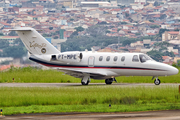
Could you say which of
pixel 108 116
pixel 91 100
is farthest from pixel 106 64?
pixel 108 116

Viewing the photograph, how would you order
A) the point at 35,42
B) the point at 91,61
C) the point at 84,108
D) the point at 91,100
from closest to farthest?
the point at 84,108 → the point at 91,100 → the point at 91,61 → the point at 35,42

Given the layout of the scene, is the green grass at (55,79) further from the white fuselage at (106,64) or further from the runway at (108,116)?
the runway at (108,116)

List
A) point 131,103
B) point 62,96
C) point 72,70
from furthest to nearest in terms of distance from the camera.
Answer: point 72,70
point 62,96
point 131,103

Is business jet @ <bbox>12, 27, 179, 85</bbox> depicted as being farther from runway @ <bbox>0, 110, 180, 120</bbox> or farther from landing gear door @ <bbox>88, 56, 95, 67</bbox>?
runway @ <bbox>0, 110, 180, 120</bbox>

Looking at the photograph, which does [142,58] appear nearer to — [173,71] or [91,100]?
[173,71]

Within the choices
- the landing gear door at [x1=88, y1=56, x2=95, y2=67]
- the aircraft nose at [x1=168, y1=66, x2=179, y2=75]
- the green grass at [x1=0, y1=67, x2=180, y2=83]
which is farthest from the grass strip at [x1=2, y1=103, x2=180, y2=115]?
the green grass at [x1=0, y1=67, x2=180, y2=83]

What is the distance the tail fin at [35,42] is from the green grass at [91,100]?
9.83m

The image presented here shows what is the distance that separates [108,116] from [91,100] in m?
4.68

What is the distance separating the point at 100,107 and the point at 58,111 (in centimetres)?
222

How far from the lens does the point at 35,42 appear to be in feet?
129

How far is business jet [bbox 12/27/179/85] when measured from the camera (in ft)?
118

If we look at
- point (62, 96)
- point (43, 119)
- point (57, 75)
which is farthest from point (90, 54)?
point (43, 119)

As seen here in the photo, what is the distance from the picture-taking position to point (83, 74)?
1455 inches

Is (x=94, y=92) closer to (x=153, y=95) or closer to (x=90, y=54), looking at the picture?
(x=153, y=95)
